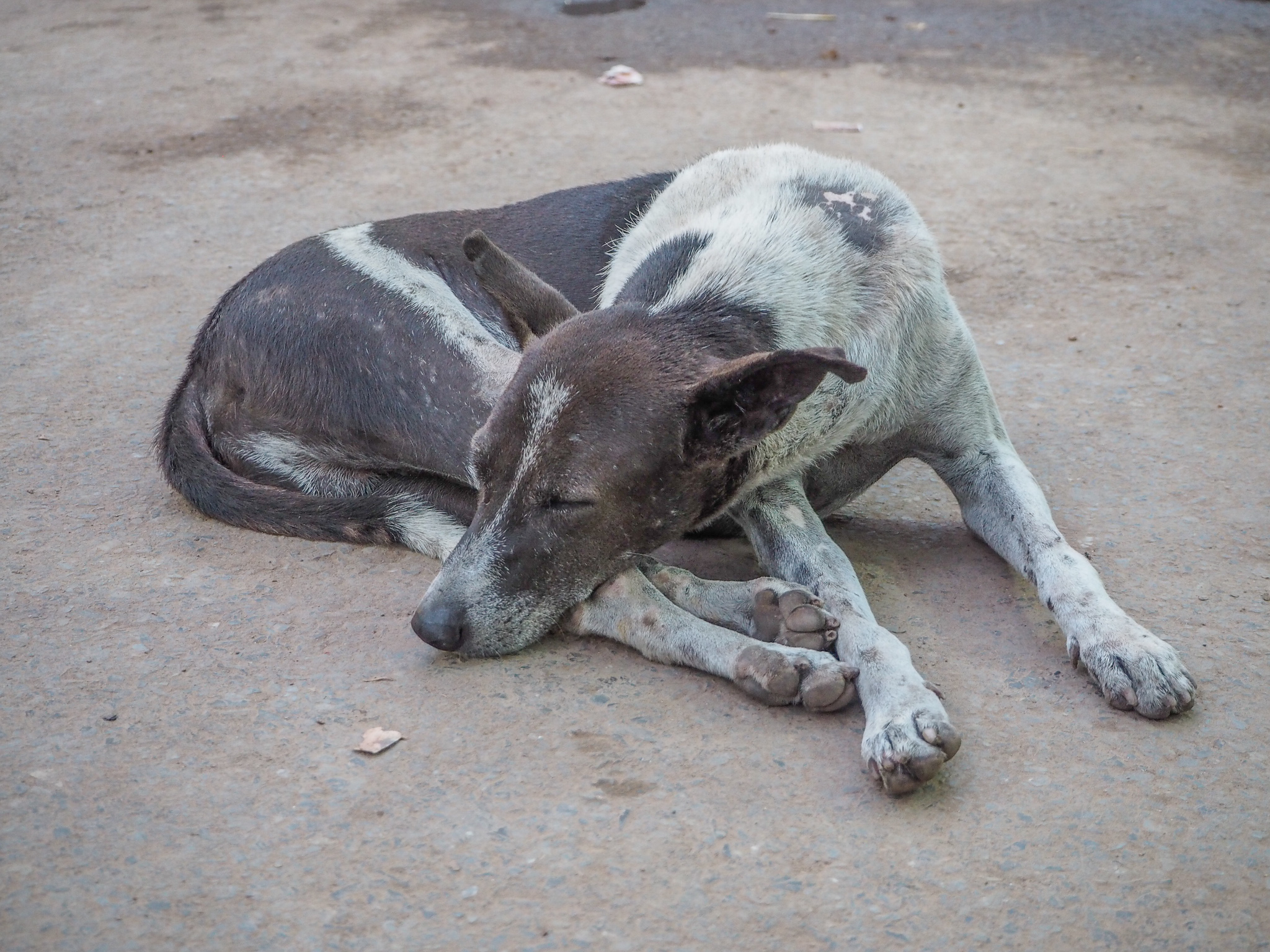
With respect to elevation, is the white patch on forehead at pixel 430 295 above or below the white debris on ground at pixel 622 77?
above

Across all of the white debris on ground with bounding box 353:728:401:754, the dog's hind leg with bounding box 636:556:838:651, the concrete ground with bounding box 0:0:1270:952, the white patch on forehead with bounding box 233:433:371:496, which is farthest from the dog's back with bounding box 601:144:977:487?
the white debris on ground with bounding box 353:728:401:754

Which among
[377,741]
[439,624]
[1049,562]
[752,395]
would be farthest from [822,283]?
[377,741]

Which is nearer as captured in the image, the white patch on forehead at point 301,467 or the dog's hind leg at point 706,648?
the dog's hind leg at point 706,648

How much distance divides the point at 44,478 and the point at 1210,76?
7451 mm

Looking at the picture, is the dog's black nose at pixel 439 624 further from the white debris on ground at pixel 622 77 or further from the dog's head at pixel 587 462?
the white debris on ground at pixel 622 77

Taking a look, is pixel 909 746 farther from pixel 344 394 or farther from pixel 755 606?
pixel 344 394

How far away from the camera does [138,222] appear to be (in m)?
6.10

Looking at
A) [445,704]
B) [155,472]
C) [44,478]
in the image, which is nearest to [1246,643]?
[445,704]

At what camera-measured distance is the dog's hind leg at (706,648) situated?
2.89 metres

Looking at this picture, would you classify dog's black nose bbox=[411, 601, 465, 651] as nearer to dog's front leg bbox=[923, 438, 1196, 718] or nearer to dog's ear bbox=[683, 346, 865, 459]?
dog's ear bbox=[683, 346, 865, 459]

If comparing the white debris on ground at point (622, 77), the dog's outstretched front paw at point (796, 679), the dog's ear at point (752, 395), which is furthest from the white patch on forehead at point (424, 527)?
the white debris on ground at point (622, 77)

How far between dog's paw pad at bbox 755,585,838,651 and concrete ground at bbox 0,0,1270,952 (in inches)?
8.2

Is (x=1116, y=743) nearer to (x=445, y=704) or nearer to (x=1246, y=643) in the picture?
(x=1246, y=643)

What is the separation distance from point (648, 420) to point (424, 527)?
3.18 feet
